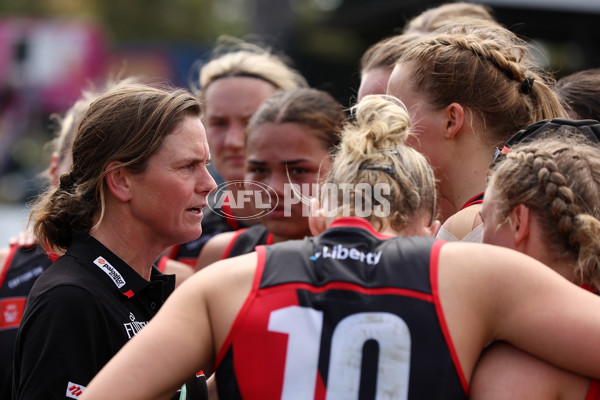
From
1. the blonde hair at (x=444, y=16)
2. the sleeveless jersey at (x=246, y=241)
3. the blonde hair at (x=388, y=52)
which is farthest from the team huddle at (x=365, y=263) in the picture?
the blonde hair at (x=444, y=16)

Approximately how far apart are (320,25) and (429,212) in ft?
39.7

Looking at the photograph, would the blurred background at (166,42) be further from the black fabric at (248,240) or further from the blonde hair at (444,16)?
the black fabric at (248,240)

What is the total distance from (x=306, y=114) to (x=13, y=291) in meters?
1.64

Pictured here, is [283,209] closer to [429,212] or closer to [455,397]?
[429,212]

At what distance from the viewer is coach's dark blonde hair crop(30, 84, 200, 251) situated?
2.64 m

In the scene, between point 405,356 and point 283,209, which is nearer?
point 405,356

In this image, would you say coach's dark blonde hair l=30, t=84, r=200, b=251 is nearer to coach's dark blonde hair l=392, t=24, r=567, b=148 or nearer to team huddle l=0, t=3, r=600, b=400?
team huddle l=0, t=3, r=600, b=400

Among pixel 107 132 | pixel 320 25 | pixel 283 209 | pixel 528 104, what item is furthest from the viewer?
pixel 320 25

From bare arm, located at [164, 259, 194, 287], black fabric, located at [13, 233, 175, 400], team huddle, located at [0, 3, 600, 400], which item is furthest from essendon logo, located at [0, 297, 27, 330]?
black fabric, located at [13, 233, 175, 400]

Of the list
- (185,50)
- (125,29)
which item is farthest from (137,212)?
(125,29)

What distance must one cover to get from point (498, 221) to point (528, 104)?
0.91 meters

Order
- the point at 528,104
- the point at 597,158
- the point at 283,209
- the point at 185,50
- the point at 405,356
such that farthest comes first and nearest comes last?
the point at 185,50
the point at 283,209
the point at 528,104
the point at 597,158
the point at 405,356

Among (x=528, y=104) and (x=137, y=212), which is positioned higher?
(x=528, y=104)

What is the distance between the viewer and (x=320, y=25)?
541 inches
